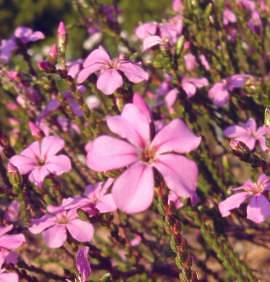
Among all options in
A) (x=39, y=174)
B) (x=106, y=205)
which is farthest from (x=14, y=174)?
(x=106, y=205)

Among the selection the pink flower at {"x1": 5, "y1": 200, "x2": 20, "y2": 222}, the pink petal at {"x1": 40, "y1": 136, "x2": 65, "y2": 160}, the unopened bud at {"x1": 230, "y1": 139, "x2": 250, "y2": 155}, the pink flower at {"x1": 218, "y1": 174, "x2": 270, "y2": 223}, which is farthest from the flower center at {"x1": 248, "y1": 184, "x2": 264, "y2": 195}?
the pink flower at {"x1": 5, "y1": 200, "x2": 20, "y2": 222}

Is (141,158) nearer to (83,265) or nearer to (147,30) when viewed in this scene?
(83,265)

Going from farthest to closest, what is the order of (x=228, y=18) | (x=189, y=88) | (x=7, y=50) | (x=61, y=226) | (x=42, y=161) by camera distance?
(x=228, y=18)
(x=7, y=50)
(x=189, y=88)
(x=42, y=161)
(x=61, y=226)

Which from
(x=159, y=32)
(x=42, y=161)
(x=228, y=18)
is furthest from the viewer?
(x=228, y=18)

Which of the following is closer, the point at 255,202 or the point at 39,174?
the point at 255,202

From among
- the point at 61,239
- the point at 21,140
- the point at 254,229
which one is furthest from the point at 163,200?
the point at 21,140

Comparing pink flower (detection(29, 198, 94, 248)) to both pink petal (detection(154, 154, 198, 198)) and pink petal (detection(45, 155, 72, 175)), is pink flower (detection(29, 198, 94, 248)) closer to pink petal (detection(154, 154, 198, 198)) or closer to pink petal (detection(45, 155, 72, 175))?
pink petal (detection(45, 155, 72, 175))

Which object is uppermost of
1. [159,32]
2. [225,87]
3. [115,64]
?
[115,64]

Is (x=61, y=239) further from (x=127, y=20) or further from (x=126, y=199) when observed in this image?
(x=127, y=20)
